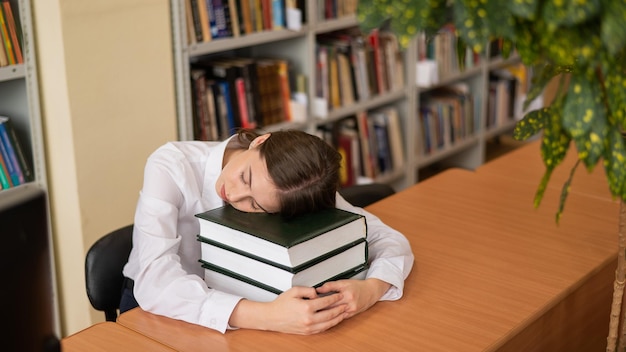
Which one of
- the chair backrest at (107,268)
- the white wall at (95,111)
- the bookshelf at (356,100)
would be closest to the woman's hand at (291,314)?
the chair backrest at (107,268)

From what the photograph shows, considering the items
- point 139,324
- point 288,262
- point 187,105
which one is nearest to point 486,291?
point 288,262

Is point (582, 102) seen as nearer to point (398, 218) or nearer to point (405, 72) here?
point (398, 218)

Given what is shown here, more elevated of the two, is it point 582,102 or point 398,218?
point 582,102

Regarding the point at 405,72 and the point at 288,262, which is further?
the point at 405,72

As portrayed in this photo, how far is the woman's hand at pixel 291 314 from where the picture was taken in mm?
1509

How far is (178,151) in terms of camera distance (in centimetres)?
186

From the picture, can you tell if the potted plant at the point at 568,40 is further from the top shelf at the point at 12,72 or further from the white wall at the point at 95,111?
the top shelf at the point at 12,72

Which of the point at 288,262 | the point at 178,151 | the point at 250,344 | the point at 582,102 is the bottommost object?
the point at 250,344

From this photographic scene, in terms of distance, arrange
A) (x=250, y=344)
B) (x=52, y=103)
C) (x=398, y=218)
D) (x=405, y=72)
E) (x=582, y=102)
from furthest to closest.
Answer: (x=405, y=72)
(x=52, y=103)
(x=398, y=218)
(x=250, y=344)
(x=582, y=102)

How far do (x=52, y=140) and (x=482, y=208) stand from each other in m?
1.39

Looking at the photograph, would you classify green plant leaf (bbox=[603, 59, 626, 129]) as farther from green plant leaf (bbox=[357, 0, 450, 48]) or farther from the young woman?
the young woman

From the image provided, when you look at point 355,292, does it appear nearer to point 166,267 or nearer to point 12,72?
point 166,267

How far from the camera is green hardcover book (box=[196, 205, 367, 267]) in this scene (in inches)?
60.4

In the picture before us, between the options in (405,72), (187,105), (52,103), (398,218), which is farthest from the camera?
(405,72)
